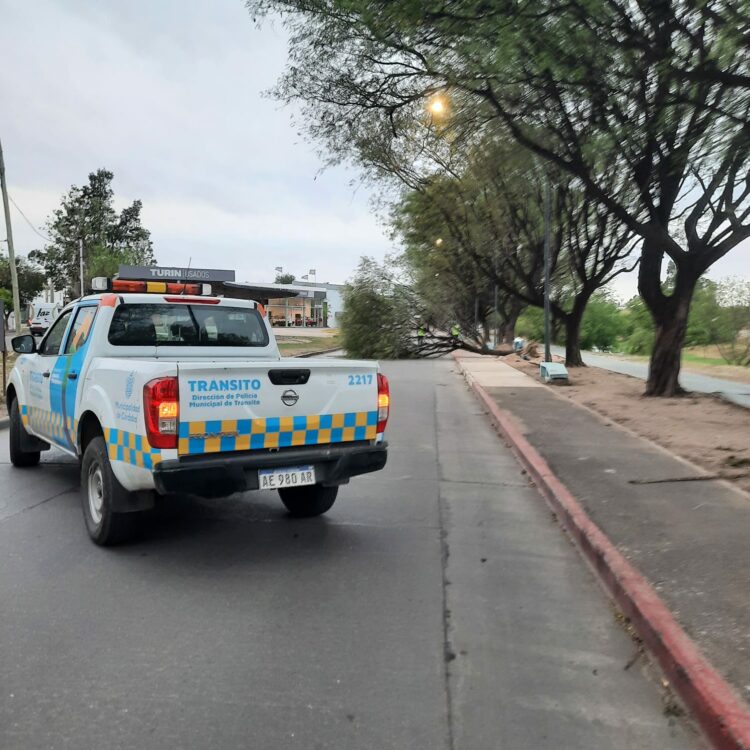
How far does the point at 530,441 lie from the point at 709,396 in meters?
7.14

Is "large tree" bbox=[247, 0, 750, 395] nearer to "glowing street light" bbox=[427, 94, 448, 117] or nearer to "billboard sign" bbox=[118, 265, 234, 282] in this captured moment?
"glowing street light" bbox=[427, 94, 448, 117]

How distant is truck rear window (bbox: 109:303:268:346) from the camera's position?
5.98 meters

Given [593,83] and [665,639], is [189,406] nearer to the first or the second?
[665,639]

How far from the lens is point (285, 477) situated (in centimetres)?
496

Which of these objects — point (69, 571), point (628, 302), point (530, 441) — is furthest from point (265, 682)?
point (628, 302)

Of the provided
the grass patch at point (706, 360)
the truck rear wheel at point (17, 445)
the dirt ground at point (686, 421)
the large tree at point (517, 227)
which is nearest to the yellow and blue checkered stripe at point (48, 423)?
the truck rear wheel at point (17, 445)

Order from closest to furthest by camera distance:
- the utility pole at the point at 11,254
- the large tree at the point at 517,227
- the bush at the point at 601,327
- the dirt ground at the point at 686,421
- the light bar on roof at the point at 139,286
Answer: the light bar on roof at the point at 139,286 → the dirt ground at the point at 686,421 → the large tree at the point at 517,227 → the utility pole at the point at 11,254 → the bush at the point at 601,327

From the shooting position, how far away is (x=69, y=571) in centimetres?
467

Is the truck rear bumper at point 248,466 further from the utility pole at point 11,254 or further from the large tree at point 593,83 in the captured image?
the utility pole at point 11,254

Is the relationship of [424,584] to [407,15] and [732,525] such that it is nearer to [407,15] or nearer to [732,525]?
[732,525]

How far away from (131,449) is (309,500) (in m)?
1.96

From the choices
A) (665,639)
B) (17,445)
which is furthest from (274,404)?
(17,445)

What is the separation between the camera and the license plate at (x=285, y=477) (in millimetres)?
4828

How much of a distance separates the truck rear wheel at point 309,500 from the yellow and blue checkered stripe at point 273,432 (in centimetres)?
92
